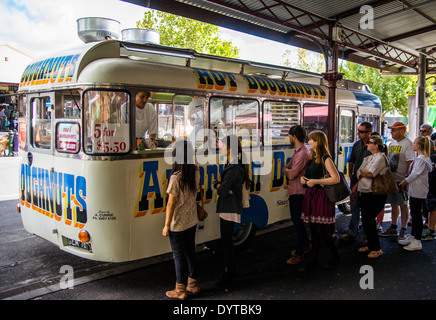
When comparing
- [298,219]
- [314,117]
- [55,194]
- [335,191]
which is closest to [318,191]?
[335,191]

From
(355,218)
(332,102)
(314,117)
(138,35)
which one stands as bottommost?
A: (355,218)

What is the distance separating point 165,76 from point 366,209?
331 centimetres

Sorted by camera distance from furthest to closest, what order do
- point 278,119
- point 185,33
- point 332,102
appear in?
1. point 185,33
2. point 332,102
3. point 278,119

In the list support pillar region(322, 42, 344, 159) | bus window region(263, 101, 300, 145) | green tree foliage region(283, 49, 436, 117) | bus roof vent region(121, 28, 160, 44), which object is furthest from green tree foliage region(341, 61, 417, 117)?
bus roof vent region(121, 28, 160, 44)

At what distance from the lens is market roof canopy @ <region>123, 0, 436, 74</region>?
28.0 ft

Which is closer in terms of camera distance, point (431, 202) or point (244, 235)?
point (244, 235)

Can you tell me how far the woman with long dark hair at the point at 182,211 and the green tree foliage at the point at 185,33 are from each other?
18.6 metres

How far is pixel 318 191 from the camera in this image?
16.1 ft

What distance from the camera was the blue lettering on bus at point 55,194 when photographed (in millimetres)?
4266

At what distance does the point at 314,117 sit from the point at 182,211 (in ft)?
12.7

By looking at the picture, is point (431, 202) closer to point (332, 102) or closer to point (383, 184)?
point (383, 184)

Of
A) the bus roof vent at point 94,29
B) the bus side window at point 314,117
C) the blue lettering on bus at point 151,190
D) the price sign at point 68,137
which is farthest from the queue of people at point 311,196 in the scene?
the bus roof vent at point 94,29
